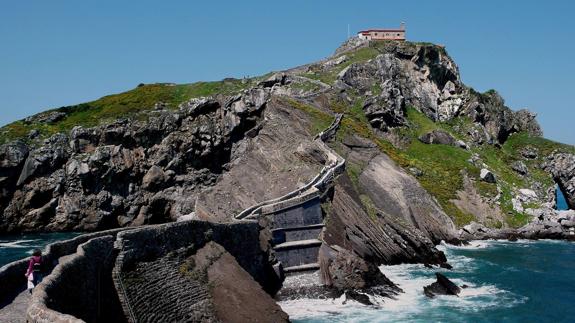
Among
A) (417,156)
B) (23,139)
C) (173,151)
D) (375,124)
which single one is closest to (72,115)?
(23,139)

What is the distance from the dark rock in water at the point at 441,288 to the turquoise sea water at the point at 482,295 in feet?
1.88

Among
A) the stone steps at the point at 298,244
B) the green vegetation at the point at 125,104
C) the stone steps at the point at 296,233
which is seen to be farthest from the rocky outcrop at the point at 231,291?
the green vegetation at the point at 125,104

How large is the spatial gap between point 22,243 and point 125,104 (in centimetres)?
3551

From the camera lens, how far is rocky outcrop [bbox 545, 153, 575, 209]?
84750mm

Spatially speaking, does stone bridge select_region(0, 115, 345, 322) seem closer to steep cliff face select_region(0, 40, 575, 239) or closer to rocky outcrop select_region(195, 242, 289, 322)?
rocky outcrop select_region(195, 242, 289, 322)

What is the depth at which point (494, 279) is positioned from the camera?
48.2 m

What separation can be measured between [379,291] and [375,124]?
144ft

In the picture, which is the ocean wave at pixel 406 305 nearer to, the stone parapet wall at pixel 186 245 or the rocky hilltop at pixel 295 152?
the stone parapet wall at pixel 186 245

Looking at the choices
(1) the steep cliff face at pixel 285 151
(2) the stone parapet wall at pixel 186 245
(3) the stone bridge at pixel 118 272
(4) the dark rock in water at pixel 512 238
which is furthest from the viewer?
(4) the dark rock in water at pixel 512 238

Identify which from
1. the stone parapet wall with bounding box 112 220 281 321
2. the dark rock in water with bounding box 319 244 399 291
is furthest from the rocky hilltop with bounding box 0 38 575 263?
the stone parapet wall with bounding box 112 220 281 321

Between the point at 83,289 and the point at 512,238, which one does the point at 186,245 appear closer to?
the point at 83,289

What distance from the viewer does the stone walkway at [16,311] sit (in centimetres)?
1611

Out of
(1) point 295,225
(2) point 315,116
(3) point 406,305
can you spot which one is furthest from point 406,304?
(2) point 315,116

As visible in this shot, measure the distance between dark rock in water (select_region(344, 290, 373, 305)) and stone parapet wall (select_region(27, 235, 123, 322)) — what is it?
70.3 ft
